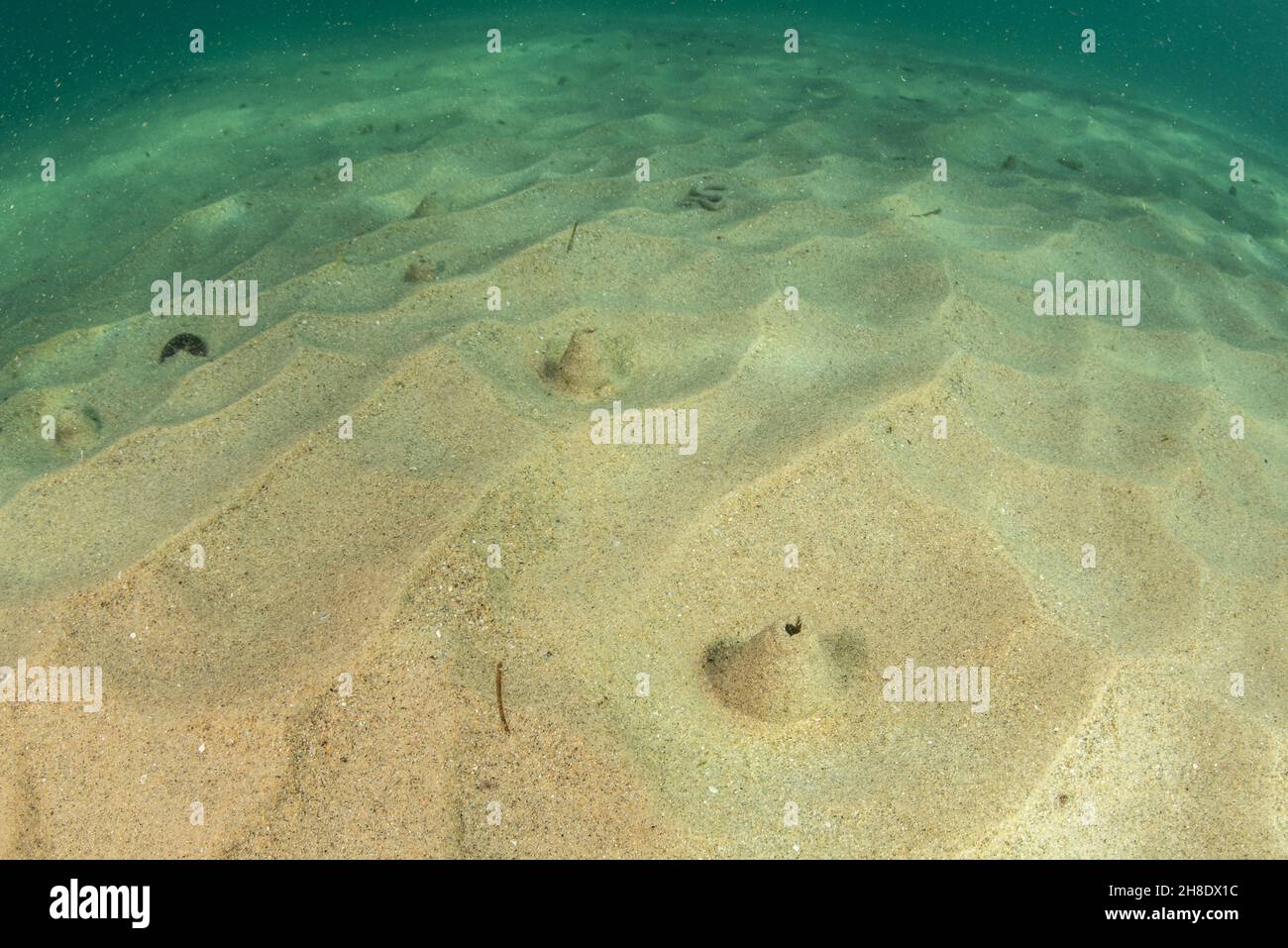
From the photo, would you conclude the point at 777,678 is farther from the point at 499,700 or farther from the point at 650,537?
the point at 499,700

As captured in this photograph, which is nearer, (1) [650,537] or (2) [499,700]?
(2) [499,700]

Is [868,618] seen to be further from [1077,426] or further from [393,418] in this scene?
[393,418]

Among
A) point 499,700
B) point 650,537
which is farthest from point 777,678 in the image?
point 499,700

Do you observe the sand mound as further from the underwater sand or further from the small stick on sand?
the small stick on sand

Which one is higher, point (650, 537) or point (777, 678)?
point (650, 537)

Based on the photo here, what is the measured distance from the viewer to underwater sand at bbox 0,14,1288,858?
2.00 metres

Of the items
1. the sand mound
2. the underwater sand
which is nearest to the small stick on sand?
the underwater sand

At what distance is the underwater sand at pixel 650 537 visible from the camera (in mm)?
1996

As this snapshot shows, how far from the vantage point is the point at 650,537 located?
251cm

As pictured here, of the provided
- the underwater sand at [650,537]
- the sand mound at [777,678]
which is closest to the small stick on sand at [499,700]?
the underwater sand at [650,537]

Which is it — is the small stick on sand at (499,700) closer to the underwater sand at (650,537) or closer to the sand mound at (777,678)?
the underwater sand at (650,537)

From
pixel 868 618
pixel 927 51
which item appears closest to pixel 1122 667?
pixel 868 618

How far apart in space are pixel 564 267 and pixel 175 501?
1962 millimetres

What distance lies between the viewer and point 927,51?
41.8ft
